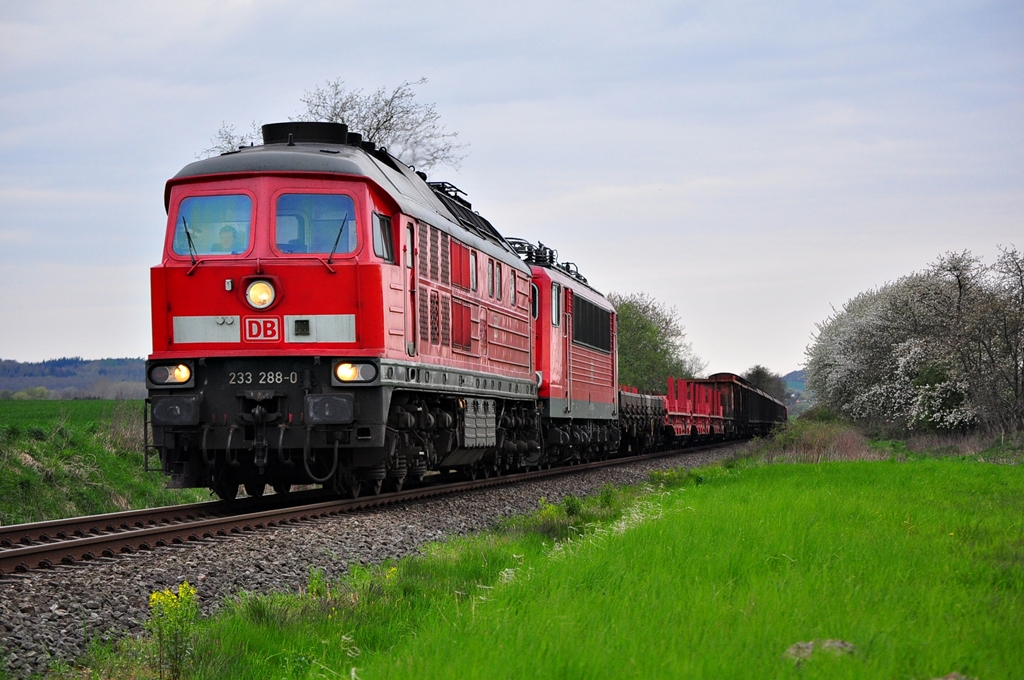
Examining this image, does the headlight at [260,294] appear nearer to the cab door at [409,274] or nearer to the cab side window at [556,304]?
the cab door at [409,274]

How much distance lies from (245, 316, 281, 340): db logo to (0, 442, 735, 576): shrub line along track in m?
1.91

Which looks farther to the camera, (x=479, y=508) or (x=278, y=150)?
(x=479, y=508)

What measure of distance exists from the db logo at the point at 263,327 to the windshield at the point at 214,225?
2.73 feet

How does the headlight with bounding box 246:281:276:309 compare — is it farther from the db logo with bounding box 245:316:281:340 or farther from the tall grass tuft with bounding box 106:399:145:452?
the tall grass tuft with bounding box 106:399:145:452

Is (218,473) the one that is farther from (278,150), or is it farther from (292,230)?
(278,150)

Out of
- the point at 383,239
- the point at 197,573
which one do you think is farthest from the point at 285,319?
the point at 197,573

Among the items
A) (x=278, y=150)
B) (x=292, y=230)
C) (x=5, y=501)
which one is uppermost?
(x=278, y=150)

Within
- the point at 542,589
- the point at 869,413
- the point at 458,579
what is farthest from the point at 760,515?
the point at 869,413

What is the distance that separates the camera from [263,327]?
→ 38.9 ft

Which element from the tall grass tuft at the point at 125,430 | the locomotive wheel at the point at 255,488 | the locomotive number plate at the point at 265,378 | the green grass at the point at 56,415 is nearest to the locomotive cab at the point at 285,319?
the locomotive number plate at the point at 265,378

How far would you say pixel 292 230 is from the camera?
12.2 metres

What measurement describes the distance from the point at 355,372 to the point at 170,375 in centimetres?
206

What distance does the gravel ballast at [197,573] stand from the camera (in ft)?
20.4

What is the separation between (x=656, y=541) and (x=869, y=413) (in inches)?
1642
